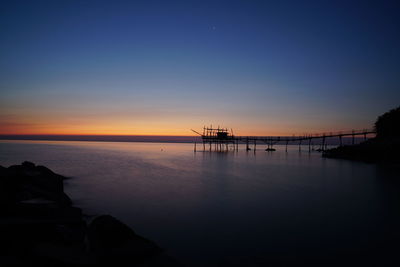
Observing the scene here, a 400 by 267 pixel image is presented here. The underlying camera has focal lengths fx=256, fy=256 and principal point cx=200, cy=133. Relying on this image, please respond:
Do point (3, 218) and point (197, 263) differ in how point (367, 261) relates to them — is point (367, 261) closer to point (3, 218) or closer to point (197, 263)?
point (197, 263)

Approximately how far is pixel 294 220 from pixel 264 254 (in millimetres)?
3883

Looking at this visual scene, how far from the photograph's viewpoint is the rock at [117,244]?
19.5 feet

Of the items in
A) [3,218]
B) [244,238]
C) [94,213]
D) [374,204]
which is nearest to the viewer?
[3,218]

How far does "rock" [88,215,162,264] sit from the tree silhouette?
172ft

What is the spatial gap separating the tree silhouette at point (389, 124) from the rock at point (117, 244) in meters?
52.5

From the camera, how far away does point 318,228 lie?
9422 mm

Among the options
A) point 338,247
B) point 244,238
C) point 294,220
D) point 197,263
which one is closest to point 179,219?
point 244,238

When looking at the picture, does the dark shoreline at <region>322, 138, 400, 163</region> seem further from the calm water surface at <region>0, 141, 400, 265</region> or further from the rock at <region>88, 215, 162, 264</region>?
the rock at <region>88, 215, 162, 264</region>

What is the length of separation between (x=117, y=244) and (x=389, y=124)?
56487 mm

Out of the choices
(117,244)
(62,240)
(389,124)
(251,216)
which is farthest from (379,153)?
(62,240)

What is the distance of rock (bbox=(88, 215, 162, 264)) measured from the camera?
5.94 m

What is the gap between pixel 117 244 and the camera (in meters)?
6.23

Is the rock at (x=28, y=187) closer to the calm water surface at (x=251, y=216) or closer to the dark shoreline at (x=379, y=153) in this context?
the calm water surface at (x=251, y=216)

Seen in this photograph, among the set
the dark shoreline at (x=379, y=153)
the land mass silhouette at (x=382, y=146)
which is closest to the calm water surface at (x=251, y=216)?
the dark shoreline at (x=379, y=153)
